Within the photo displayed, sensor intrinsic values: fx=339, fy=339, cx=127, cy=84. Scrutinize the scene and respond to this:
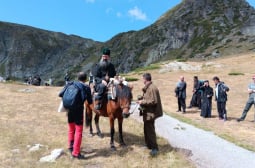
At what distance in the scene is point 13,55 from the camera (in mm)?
179750

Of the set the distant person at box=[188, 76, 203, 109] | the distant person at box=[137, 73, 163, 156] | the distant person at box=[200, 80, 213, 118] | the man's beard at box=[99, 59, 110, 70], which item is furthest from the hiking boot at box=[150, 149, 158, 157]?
the distant person at box=[188, 76, 203, 109]

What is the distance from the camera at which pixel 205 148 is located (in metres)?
11.9

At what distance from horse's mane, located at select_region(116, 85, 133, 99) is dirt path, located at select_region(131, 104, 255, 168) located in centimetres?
267

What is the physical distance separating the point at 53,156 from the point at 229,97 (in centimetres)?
2308

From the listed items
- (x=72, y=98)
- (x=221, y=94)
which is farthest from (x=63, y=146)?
(x=221, y=94)

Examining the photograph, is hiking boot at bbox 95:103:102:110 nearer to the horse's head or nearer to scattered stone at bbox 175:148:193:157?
the horse's head

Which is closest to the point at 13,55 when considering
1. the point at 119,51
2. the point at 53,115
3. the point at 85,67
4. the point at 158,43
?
the point at 85,67

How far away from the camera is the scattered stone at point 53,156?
10.0m

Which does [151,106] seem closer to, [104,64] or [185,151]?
[185,151]

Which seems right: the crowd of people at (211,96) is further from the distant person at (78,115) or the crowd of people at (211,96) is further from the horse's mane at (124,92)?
the distant person at (78,115)

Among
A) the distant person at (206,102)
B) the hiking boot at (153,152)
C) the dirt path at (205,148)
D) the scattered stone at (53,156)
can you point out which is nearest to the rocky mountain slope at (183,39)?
the distant person at (206,102)

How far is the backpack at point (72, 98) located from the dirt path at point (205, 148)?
3.97 metres

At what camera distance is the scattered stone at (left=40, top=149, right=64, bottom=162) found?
32.8 feet

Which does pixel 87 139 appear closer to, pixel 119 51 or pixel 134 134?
pixel 134 134
